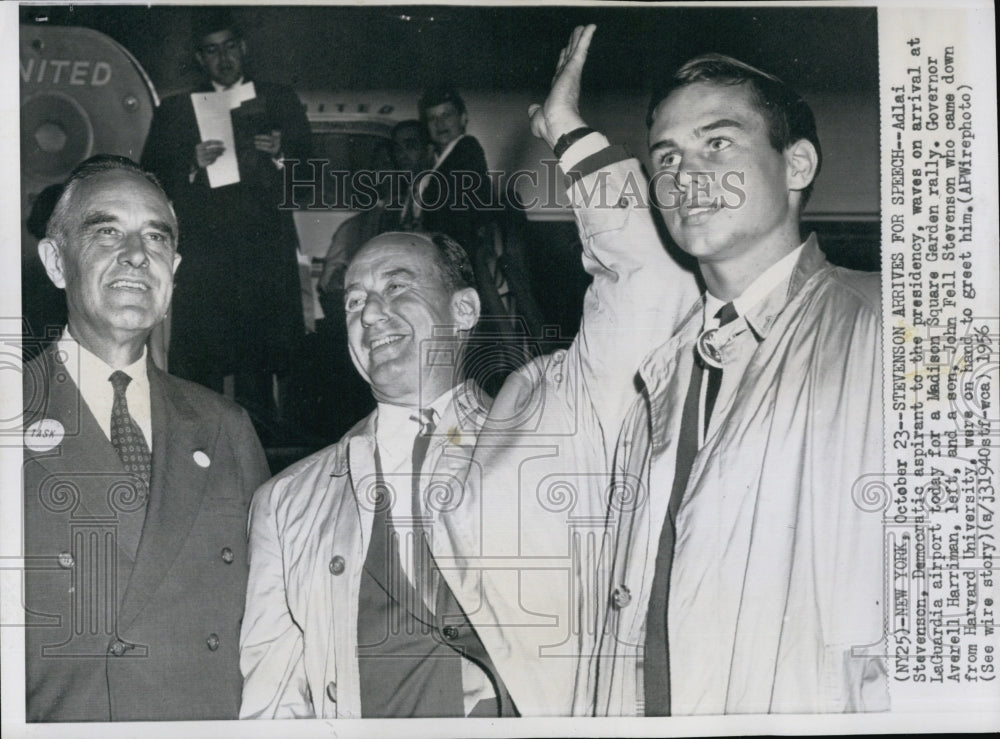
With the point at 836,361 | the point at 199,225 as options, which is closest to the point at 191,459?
the point at 199,225

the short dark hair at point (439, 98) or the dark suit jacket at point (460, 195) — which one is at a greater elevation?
the short dark hair at point (439, 98)

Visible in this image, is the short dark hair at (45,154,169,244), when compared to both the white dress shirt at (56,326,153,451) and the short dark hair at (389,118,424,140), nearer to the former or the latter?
the white dress shirt at (56,326,153,451)

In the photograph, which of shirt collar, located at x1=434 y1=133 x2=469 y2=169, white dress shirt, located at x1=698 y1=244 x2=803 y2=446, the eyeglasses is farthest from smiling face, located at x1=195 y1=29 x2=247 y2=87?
white dress shirt, located at x1=698 y1=244 x2=803 y2=446

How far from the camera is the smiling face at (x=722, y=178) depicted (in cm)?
229

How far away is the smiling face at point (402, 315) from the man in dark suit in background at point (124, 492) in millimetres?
339

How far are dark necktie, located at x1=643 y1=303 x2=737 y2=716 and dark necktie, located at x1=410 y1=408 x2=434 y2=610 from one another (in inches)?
19.9

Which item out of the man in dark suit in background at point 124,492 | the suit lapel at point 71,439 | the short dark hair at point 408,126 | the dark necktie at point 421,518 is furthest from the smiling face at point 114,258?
the dark necktie at point 421,518

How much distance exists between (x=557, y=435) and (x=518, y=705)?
2.03 feet

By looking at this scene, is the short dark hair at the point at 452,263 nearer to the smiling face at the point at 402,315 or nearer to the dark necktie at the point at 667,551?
the smiling face at the point at 402,315

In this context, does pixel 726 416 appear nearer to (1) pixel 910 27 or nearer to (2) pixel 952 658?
(2) pixel 952 658

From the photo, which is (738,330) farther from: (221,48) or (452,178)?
(221,48)

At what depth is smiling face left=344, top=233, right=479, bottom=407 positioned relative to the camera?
7.54 ft

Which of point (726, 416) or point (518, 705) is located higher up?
point (726, 416)

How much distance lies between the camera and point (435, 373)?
230cm
